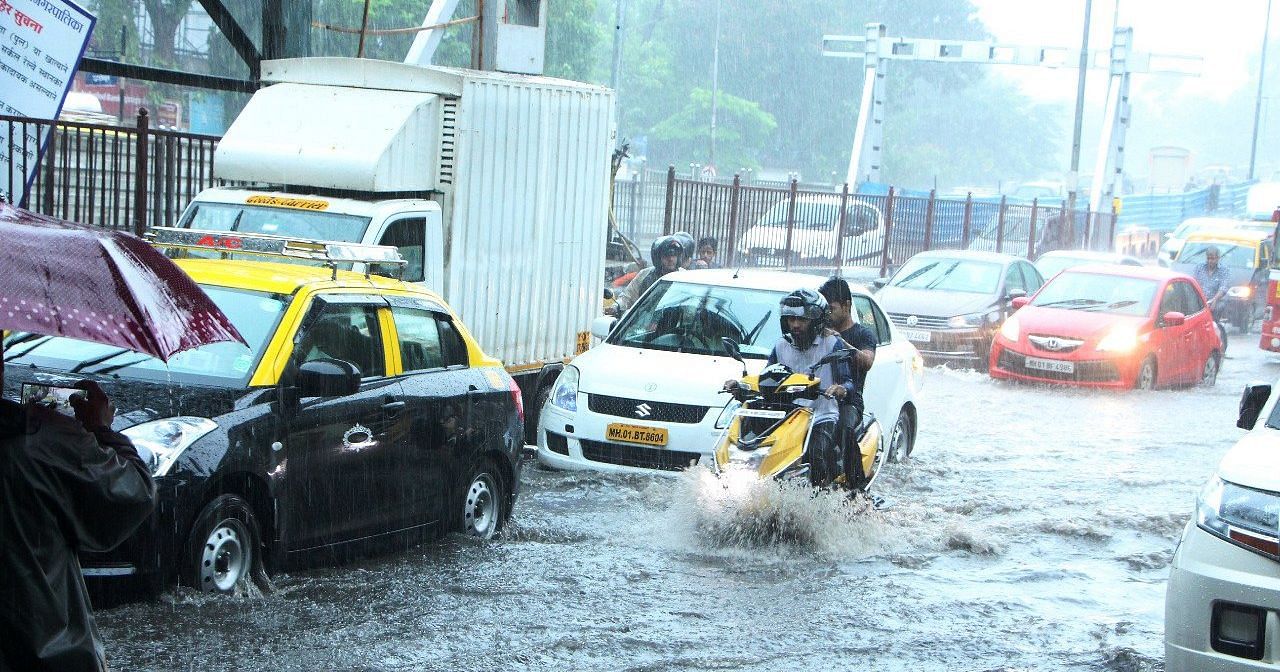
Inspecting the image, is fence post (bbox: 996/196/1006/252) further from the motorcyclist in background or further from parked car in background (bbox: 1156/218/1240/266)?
the motorcyclist in background

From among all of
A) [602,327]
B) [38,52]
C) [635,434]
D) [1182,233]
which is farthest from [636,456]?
[1182,233]

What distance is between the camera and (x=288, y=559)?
7.10 metres

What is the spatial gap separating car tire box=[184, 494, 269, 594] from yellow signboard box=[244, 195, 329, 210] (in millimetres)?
4609

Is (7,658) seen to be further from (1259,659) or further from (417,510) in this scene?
(417,510)

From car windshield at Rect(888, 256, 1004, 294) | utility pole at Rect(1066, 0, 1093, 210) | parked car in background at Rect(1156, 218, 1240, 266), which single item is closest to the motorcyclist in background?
car windshield at Rect(888, 256, 1004, 294)

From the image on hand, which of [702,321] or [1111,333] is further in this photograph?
[1111,333]

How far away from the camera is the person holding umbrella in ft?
10.9

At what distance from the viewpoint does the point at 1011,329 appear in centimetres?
1892

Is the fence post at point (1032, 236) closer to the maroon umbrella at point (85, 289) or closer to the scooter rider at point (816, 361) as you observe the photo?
the scooter rider at point (816, 361)

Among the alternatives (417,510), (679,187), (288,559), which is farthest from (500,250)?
(679,187)

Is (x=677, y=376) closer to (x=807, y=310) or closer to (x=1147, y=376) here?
(x=807, y=310)

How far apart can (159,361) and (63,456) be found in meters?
3.60

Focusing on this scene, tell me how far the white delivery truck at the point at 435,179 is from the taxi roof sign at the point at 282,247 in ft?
6.34

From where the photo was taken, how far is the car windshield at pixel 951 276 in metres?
21.3
